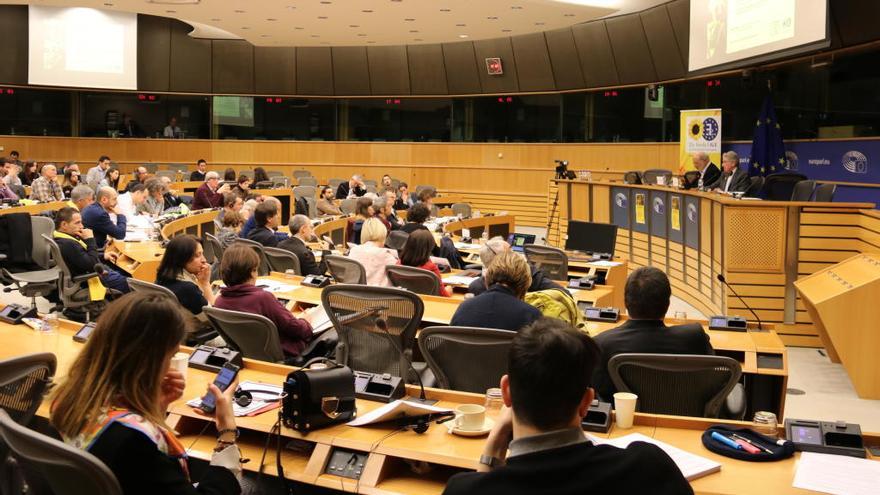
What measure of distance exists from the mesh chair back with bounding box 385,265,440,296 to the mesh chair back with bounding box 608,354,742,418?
2.44m

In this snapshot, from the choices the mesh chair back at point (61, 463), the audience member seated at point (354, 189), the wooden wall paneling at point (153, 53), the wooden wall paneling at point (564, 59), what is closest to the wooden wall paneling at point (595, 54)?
the wooden wall paneling at point (564, 59)

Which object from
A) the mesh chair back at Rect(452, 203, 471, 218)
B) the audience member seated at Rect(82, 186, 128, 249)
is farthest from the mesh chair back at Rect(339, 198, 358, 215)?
the audience member seated at Rect(82, 186, 128, 249)

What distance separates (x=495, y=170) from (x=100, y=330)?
59.2ft

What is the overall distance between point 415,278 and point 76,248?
3.12 m

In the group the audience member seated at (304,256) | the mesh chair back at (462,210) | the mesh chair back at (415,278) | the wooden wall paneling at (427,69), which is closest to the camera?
the mesh chair back at (415,278)

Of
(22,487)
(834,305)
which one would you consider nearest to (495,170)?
(834,305)

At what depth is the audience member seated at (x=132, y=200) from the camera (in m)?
10.6

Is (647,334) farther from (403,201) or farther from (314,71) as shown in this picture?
(314,71)

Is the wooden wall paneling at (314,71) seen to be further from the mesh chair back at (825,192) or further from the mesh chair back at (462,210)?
the mesh chair back at (825,192)

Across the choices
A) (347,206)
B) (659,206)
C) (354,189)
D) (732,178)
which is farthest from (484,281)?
(354,189)

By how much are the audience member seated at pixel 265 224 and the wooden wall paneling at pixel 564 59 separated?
1129cm

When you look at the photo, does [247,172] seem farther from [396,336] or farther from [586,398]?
[586,398]

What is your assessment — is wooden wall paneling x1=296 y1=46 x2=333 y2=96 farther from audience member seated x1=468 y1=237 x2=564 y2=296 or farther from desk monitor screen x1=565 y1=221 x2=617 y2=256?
audience member seated x1=468 y1=237 x2=564 y2=296

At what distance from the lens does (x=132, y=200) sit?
11016mm
